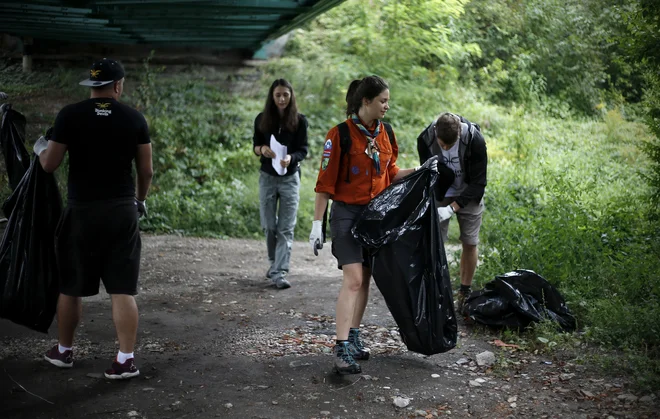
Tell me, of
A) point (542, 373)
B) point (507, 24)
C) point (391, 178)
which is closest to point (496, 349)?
point (542, 373)

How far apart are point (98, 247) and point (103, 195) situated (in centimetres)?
32

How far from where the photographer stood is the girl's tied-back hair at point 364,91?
14.7 ft

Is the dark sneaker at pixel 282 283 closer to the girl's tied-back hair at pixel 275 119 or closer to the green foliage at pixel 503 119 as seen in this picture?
the girl's tied-back hair at pixel 275 119

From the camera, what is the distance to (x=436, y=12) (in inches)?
634

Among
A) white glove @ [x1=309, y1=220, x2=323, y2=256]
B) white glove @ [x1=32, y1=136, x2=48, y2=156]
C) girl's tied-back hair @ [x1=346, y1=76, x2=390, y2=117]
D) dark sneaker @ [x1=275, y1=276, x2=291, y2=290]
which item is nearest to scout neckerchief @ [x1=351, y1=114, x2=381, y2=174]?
girl's tied-back hair @ [x1=346, y1=76, x2=390, y2=117]

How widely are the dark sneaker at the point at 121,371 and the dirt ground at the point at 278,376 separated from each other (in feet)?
0.17

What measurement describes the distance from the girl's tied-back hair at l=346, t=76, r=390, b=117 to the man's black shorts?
1.54m

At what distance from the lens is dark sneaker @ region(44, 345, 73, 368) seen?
456 centimetres

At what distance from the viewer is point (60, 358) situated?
4566 mm

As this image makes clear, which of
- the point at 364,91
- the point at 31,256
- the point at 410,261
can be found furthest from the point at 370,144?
the point at 31,256

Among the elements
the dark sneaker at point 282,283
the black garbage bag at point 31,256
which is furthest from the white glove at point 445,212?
the black garbage bag at point 31,256

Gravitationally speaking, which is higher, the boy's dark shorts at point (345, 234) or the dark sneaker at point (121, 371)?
the boy's dark shorts at point (345, 234)

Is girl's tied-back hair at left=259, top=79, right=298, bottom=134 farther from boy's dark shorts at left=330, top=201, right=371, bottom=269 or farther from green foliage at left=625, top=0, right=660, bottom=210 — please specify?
green foliage at left=625, top=0, right=660, bottom=210

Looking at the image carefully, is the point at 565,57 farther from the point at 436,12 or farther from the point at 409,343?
the point at 409,343
